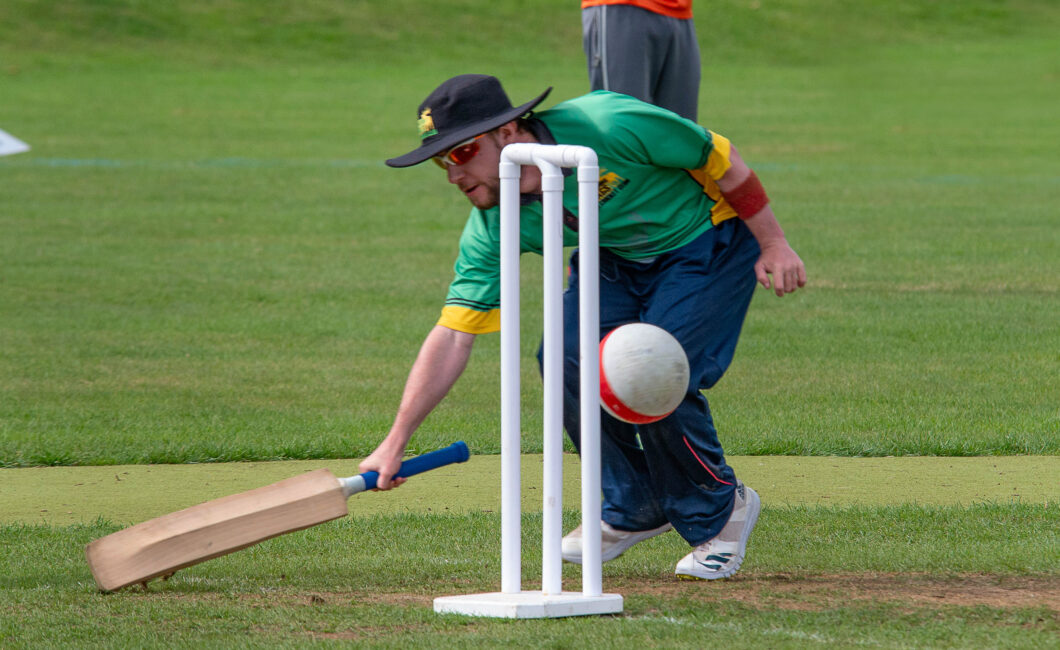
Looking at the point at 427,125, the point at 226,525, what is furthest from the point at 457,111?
the point at 226,525

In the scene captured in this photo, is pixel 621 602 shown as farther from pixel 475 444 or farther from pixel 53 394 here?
pixel 53 394

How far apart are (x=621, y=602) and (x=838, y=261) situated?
883 centimetres

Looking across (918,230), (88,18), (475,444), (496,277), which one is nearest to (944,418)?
(475,444)

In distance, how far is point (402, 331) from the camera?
33.0 ft

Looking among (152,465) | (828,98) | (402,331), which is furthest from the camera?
(828,98)

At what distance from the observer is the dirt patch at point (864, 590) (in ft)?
14.2

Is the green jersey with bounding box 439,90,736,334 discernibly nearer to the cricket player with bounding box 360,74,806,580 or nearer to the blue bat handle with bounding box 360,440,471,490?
the cricket player with bounding box 360,74,806,580

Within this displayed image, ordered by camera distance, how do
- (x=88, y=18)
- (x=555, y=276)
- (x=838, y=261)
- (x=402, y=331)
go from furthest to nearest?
(x=88, y=18), (x=838, y=261), (x=402, y=331), (x=555, y=276)

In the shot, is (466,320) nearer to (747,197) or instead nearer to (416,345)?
(747,197)

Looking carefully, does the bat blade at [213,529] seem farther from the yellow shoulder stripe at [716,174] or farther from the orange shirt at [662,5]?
the orange shirt at [662,5]

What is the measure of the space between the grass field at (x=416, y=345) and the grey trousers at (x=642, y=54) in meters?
1.72

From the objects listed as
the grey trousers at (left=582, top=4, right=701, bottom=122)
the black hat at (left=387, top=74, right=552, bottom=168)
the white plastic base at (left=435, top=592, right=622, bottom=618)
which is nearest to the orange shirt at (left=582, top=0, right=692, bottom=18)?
the grey trousers at (left=582, top=4, right=701, bottom=122)

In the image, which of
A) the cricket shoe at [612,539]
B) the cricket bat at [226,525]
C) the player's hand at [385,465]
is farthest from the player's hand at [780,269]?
the player's hand at [385,465]

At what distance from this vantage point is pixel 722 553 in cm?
476
